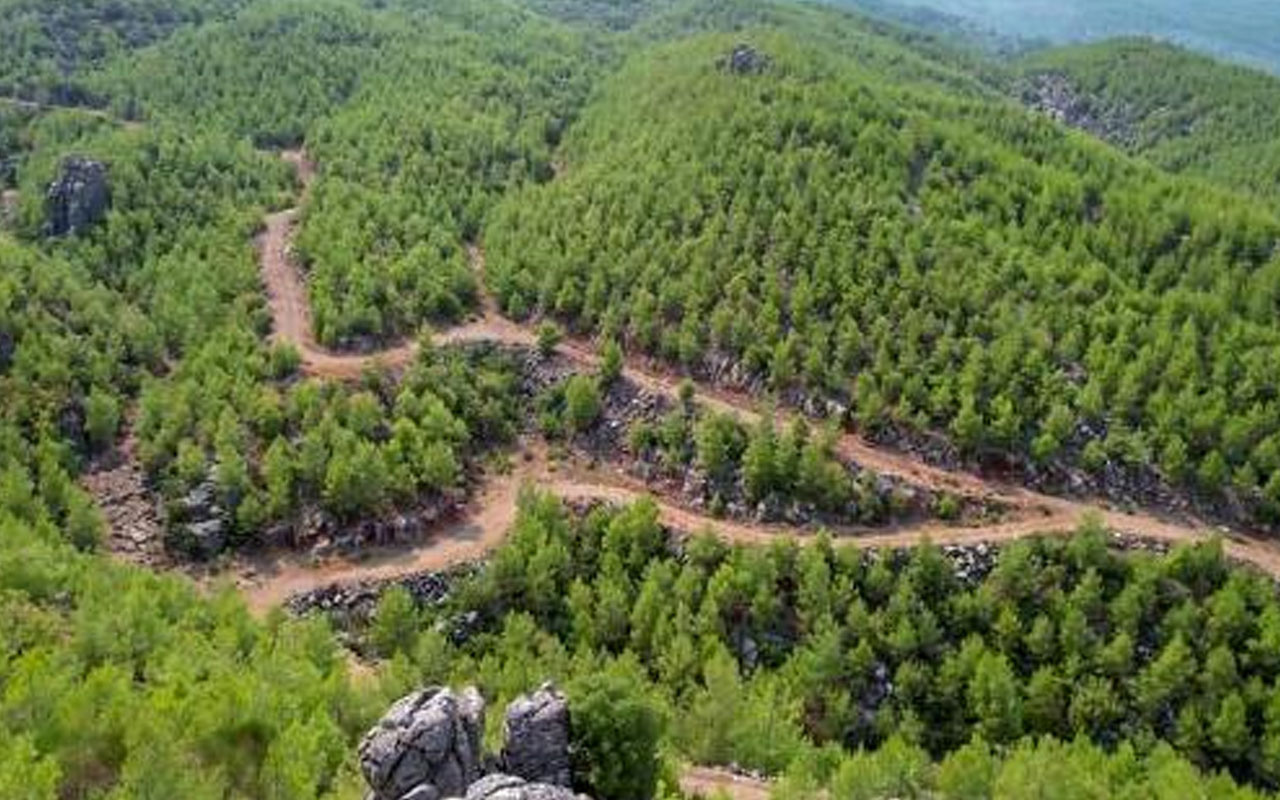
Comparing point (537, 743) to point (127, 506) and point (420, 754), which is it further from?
point (127, 506)

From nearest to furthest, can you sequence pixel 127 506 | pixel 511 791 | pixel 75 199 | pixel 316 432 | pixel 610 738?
pixel 511 791 < pixel 610 738 < pixel 127 506 < pixel 316 432 < pixel 75 199

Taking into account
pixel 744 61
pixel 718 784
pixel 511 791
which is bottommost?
pixel 718 784

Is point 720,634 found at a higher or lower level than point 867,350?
lower

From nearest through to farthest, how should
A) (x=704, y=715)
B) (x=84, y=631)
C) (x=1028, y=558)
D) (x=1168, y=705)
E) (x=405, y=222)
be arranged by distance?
(x=84, y=631) < (x=704, y=715) < (x=1168, y=705) < (x=1028, y=558) < (x=405, y=222)

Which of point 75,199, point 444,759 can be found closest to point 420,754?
point 444,759

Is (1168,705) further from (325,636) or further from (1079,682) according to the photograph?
(325,636)

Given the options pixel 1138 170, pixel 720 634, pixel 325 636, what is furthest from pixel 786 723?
pixel 1138 170
